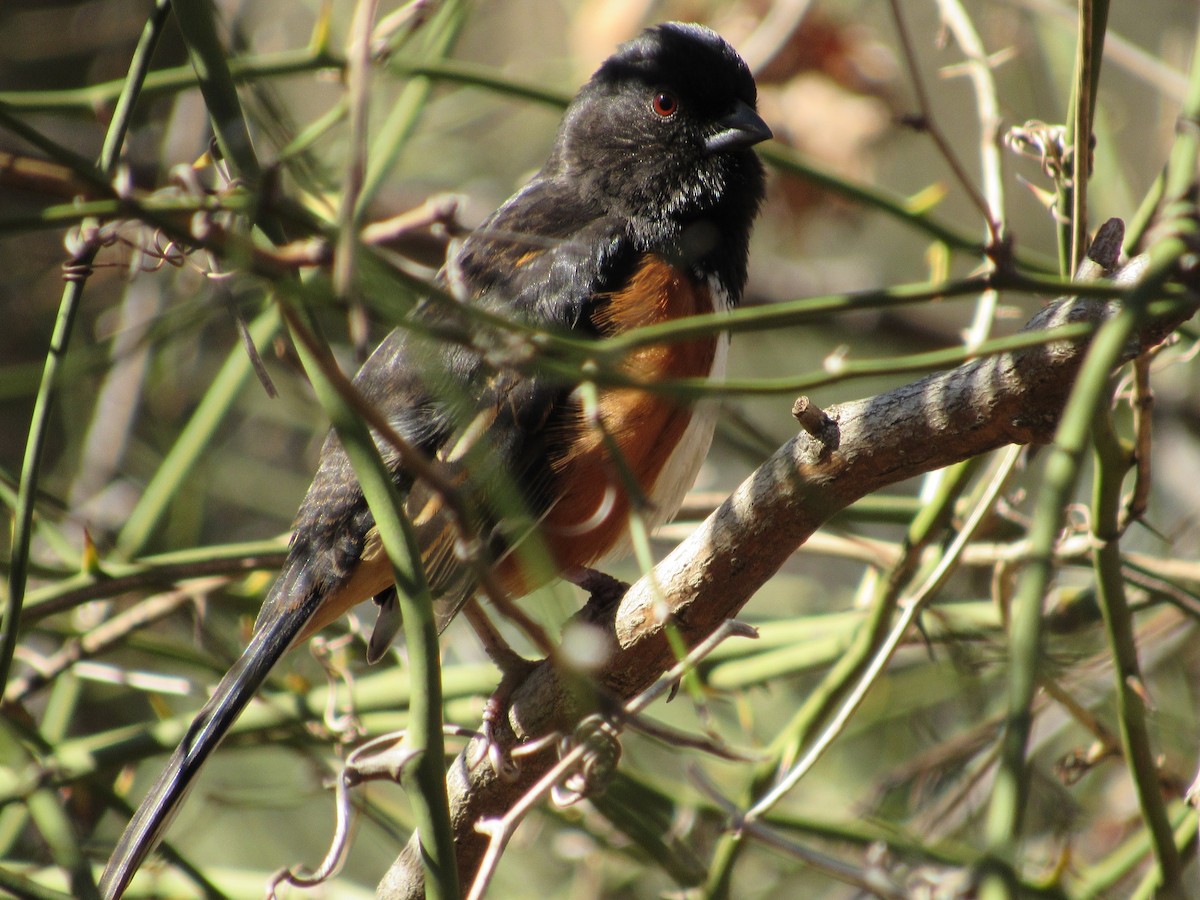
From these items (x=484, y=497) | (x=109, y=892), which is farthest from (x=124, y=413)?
(x=109, y=892)

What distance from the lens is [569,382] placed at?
2.36 m

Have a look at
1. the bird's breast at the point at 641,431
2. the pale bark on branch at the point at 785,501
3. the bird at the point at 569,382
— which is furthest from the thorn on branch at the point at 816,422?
the bird's breast at the point at 641,431

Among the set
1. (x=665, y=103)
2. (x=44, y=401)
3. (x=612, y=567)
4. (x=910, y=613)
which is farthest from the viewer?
(x=612, y=567)

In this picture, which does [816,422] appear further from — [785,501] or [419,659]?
[419,659]

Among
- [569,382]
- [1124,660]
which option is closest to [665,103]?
[569,382]

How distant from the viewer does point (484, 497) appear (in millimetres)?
2533

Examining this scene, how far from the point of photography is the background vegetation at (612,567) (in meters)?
1.72

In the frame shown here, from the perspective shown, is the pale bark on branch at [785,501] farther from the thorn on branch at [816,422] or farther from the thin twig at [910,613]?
the thin twig at [910,613]

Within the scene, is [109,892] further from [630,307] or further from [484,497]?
[630,307]

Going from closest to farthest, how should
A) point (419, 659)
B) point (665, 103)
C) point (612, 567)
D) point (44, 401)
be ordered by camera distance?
point (419, 659) < point (44, 401) < point (665, 103) < point (612, 567)

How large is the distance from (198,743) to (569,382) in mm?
1007

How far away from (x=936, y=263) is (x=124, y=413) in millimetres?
2677

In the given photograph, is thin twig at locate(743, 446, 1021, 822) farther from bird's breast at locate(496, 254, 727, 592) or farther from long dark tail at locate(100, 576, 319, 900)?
long dark tail at locate(100, 576, 319, 900)

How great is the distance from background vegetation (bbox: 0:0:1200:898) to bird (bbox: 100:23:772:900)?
0.21 metres
